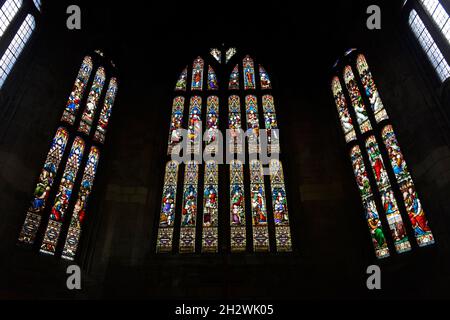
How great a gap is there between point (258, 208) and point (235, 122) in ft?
9.64

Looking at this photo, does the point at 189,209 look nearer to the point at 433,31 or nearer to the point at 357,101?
the point at 357,101

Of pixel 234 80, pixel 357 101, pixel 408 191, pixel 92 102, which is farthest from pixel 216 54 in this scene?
pixel 408 191

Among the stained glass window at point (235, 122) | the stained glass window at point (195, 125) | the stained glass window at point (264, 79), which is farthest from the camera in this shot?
the stained glass window at point (264, 79)

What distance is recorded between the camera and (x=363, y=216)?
8844 millimetres

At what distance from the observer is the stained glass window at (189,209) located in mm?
9164

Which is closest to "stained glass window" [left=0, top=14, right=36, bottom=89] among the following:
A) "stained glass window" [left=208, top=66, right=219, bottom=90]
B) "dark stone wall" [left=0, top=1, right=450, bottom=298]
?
"dark stone wall" [left=0, top=1, right=450, bottom=298]

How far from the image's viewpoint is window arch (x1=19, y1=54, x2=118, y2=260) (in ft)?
26.7

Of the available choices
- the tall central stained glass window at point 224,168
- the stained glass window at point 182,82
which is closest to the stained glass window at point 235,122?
the tall central stained glass window at point 224,168

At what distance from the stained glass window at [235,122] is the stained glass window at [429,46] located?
5.08 meters

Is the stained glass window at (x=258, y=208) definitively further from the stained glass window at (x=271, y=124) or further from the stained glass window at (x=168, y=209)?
the stained glass window at (x=168, y=209)

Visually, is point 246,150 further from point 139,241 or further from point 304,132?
→ point 139,241

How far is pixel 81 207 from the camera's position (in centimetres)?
896

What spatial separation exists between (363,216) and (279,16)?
24.3 feet
